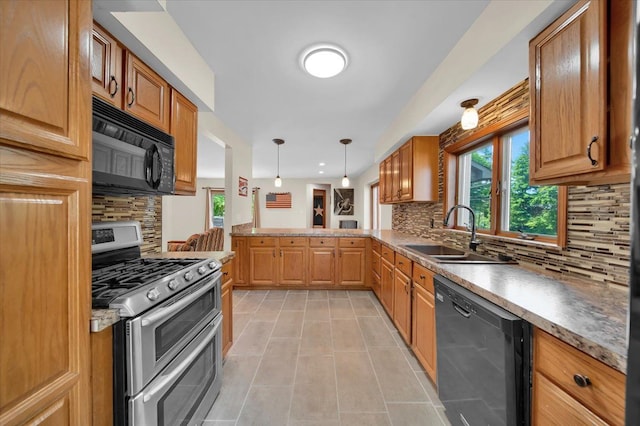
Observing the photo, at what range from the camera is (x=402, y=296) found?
230 cm

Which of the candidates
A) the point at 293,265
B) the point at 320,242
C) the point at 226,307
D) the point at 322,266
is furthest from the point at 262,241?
the point at 226,307

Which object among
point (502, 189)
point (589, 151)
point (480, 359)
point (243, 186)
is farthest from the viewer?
point (243, 186)

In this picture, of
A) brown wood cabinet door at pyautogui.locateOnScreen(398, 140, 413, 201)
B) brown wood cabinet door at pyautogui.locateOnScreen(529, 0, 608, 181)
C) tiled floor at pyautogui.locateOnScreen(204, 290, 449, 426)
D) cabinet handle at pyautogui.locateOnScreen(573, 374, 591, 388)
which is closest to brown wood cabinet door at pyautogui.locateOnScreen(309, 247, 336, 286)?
tiled floor at pyautogui.locateOnScreen(204, 290, 449, 426)

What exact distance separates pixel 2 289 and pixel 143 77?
1.40 meters

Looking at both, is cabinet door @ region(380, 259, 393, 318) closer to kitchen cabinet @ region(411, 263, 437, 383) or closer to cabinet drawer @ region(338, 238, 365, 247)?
kitchen cabinet @ region(411, 263, 437, 383)

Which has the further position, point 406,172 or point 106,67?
point 406,172

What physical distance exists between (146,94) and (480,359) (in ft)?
7.60

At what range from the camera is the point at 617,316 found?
2.74 feet

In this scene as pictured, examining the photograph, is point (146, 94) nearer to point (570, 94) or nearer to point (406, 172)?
point (570, 94)

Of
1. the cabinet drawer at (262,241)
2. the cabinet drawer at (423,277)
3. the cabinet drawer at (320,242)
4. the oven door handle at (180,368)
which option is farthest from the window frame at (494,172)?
the cabinet drawer at (262,241)

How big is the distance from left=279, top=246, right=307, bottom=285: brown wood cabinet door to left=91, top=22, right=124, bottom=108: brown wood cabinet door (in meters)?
2.89

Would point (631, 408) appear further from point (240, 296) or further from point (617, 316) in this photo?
point (240, 296)

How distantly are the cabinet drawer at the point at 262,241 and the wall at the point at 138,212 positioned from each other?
1.75m

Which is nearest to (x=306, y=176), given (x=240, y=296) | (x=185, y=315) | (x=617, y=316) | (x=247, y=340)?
(x=240, y=296)
